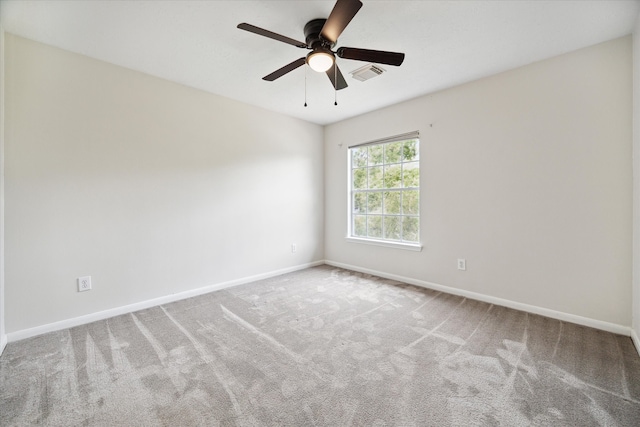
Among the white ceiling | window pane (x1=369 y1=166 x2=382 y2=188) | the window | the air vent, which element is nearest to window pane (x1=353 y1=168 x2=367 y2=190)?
the window

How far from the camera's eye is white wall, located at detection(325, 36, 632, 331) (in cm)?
231

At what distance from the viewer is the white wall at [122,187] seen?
7.47ft

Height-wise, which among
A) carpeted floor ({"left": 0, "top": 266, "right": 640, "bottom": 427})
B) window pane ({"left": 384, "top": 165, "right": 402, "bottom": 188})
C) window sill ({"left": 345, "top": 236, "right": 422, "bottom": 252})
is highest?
window pane ({"left": 384, "top": 165, "right": 402, "bottom": 188})

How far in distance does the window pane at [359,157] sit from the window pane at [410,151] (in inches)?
27.0

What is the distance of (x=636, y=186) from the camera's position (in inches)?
84.0

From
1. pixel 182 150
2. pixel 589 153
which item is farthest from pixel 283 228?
pixel 589 153

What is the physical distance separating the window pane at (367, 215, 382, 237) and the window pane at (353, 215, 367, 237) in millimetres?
83

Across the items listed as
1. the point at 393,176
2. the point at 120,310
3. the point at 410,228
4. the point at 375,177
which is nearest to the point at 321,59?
the point at 393,176

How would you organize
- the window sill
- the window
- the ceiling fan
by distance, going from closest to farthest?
1. the ceiling fan
2. the window sill
3. the window

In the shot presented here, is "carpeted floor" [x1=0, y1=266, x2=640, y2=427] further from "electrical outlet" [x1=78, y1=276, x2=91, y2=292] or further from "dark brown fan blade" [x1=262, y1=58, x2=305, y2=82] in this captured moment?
"dark brown fan blade" [x1=262, y1=58, x2=305, y2=82]

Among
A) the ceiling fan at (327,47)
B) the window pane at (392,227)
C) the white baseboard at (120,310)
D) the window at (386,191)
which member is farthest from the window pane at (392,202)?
the ceiling fan at (327,47)

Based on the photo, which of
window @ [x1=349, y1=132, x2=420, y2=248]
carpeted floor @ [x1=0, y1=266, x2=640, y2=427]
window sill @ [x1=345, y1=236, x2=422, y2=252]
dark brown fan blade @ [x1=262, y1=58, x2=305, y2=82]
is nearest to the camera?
carpeted floor @ [x1=0, y1=266, x2=640, y2=427]

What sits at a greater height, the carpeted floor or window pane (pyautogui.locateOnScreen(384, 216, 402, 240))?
window pane (pyautogui.locateOnScreen(384, 216, 402, 240))

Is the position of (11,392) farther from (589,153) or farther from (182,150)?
(589,153)
